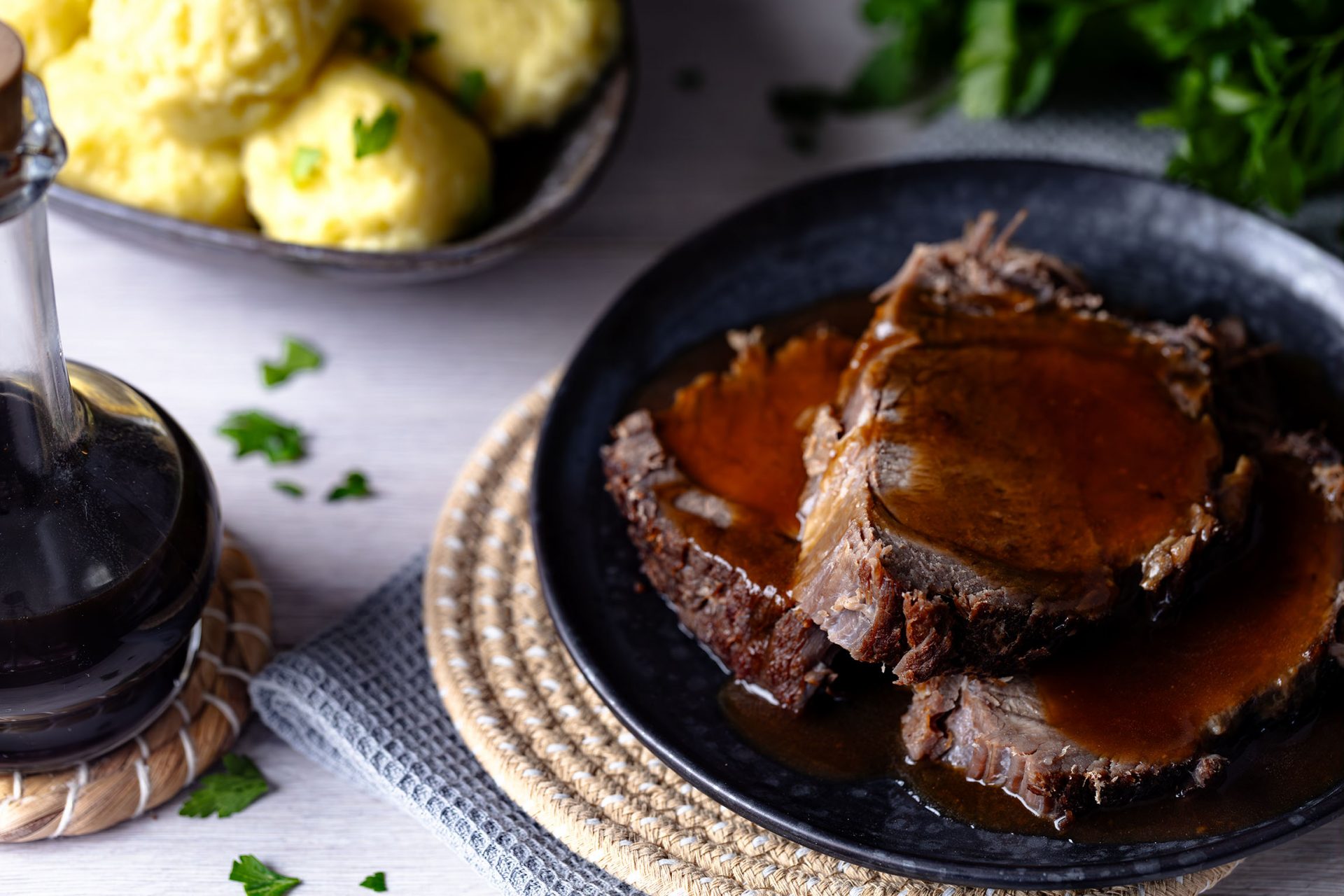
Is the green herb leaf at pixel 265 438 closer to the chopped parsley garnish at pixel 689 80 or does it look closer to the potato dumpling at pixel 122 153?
the potato dumpling at pixel 122 153

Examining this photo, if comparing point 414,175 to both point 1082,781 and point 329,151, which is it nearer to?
point 329,151

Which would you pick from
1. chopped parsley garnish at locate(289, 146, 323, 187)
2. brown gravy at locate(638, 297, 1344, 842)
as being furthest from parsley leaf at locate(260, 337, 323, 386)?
brown gravy at locate(638, 297, 1344, 842)

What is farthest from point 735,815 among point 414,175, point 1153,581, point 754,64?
point 754,64

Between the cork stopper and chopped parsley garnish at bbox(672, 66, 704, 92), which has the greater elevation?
the cork stopper

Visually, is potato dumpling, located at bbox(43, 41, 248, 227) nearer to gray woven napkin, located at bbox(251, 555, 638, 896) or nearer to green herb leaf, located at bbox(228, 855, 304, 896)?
gray woven napkin, located at bbox(251, 555, 638, 896)

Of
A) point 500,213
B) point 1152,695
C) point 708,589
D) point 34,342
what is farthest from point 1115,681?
point 500,213

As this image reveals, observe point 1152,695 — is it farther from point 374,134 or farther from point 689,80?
→ point 689,80

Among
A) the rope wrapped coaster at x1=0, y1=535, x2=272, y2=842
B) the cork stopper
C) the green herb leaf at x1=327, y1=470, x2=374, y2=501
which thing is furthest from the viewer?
the green herb leaf at x1=327, y1=470, x2=374, y2=501
